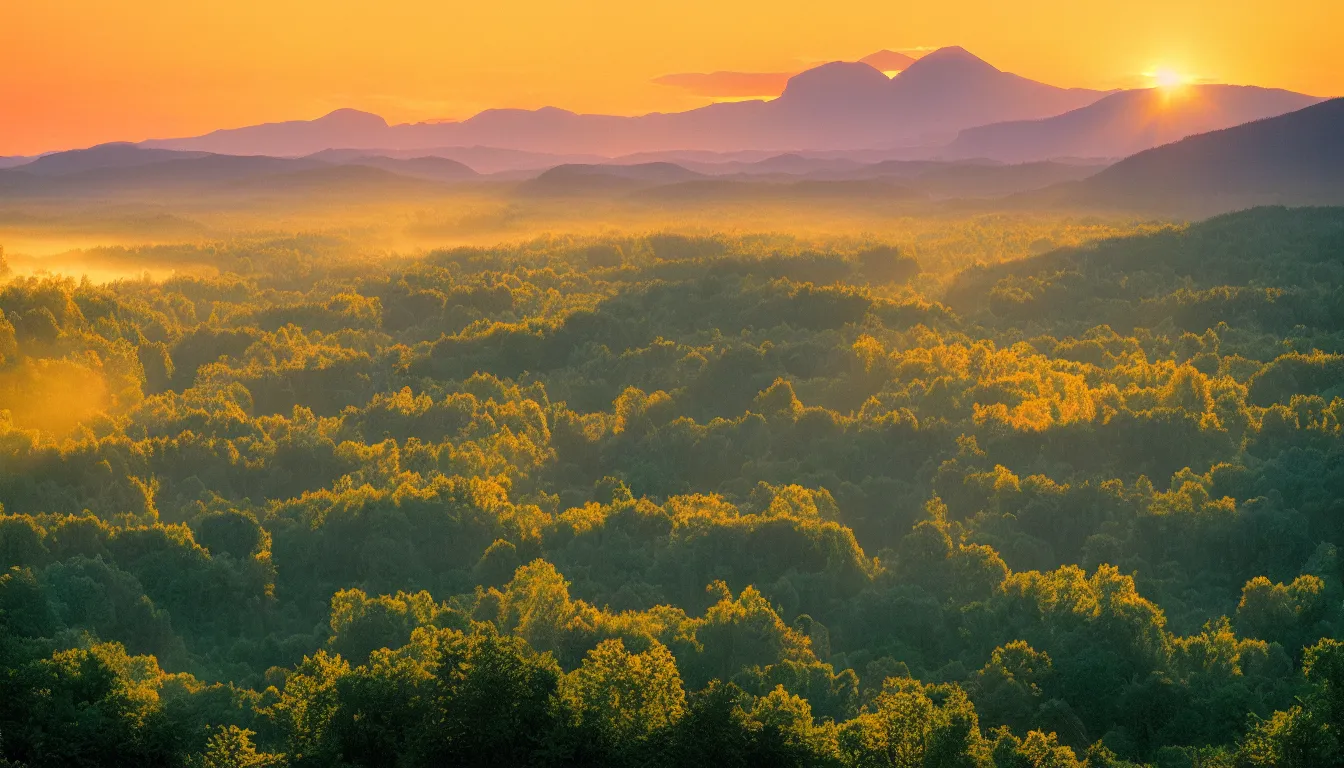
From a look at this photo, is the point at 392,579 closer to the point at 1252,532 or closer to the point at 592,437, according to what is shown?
the point at 592,437

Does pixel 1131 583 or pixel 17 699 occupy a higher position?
pixel 17 699

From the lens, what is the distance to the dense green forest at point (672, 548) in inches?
1330

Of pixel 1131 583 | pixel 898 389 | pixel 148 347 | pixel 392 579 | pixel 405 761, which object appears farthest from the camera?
pixel 148 347

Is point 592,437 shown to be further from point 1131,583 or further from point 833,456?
point 1131,583

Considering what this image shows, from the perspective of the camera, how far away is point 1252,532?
194 ft

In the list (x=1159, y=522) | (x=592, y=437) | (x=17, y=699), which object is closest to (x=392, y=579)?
(x=17, y=699)

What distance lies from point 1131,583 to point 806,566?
14.1 metres

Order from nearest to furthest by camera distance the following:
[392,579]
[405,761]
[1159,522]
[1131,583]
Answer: [405,761], [1131,583], [392,579], [1159,522]

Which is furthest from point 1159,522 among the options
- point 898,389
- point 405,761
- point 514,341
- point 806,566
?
point 514,341

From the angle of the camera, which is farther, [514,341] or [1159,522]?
[514,341]

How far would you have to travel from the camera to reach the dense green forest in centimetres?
3378

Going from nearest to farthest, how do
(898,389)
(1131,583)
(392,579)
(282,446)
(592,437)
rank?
1. (1131,583)
2. (392,579)
3. (282,446)
4. (592,437)
5. (898,389)

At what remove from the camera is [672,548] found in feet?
189

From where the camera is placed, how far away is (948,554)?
57.5 metres
